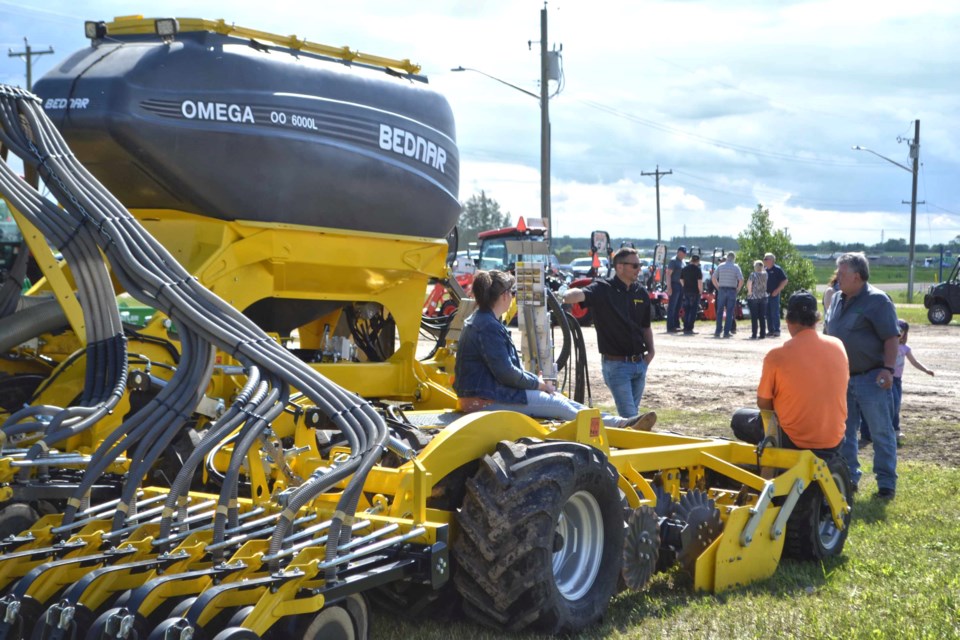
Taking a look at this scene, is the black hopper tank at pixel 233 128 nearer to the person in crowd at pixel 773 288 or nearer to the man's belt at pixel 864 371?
the man's belt at pixel 864 371

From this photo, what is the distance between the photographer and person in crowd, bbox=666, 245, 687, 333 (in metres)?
25.7

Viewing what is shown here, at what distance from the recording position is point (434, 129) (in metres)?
7.86

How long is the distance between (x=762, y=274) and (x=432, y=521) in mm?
20045

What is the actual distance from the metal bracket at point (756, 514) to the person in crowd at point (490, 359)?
138 cm

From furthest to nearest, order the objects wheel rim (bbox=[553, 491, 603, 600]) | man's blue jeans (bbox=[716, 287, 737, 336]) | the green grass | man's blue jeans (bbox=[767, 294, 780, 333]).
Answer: man's blue jeans (bbox=[767, 294, 780, 333]), man's blue jeans (bbox=[716, 287, 737, 336]), wheel rim (bbox=[553, 491, 603, 600]), the green grass

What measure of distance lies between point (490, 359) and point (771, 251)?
30.0 metres

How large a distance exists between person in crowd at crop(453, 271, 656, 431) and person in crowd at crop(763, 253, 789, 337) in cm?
1796

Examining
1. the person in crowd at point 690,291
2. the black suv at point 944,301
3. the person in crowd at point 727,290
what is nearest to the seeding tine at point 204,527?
the person in crowd at point 727,290

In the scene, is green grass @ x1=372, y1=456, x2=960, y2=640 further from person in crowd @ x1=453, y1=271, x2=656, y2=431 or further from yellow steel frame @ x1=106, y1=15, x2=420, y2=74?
yellow steel frame @ x1=106, y1=15, x2=420, y2=74

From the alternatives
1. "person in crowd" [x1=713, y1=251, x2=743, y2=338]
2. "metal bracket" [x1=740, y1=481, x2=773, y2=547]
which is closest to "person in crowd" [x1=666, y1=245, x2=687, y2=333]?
"person in crowd" [x1=713, y1=251, x2=743, y2=338]

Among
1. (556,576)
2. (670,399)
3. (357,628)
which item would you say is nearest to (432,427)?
(556,576)

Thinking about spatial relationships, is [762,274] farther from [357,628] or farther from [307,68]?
[357,628]

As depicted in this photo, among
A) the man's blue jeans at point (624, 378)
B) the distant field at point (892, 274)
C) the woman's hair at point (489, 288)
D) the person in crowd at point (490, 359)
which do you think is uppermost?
the woman's hair at point (489, 288)

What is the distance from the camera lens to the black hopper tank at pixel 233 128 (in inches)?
252
